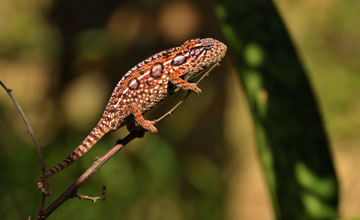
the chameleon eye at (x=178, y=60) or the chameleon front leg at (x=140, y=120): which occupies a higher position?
the chameleon eye at (x=178, y=60)

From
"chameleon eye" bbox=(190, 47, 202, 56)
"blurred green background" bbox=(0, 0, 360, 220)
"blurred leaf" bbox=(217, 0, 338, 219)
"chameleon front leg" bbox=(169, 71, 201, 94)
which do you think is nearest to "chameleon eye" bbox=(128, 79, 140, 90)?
"chameleon front leg" bbox=(169, 71, 201, 94)

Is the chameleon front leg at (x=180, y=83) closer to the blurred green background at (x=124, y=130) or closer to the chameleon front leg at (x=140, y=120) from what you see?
the chameleon front leg at (x=140, y=120)

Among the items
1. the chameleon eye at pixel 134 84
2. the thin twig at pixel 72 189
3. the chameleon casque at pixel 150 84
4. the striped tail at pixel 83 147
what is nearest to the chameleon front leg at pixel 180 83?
the chameleon casque at pixel 150 84

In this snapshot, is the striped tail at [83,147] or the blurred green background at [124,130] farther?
the blurred green background at [124,130]

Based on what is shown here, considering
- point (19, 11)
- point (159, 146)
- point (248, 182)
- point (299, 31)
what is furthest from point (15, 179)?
point (299, 31)

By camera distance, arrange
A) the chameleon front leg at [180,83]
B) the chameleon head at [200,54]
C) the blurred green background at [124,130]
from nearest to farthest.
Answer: the chameleon front leg at [180,83], the chameleon head at [200,54], the blurred green background at [124,130]

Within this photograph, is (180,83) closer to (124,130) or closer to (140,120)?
(140,120)

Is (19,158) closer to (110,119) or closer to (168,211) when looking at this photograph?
(168,211)

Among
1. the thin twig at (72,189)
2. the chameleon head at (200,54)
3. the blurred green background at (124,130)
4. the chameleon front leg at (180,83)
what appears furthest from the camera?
the blurred green background at (124,130)
